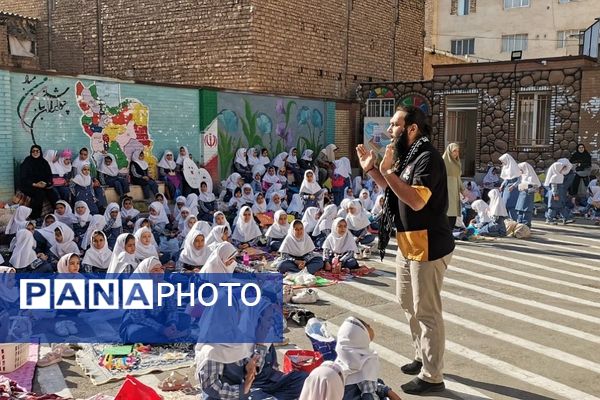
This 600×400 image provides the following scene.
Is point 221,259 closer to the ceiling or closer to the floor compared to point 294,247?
closer to the ceiling

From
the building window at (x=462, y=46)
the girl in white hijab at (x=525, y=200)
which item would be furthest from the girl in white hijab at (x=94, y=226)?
the building window at (x=462, y=46)

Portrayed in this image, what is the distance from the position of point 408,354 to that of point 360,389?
1.92m

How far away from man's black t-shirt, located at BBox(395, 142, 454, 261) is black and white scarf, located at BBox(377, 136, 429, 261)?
0.05m

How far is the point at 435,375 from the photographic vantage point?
461 centimetres

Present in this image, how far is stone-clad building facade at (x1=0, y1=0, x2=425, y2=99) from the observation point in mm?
17625

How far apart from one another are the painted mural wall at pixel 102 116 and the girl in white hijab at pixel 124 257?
16.8ft

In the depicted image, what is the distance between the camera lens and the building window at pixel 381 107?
68.1 ft

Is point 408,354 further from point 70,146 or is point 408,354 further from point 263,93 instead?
point 263,93

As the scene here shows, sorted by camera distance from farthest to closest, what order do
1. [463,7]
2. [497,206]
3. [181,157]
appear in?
1. [463,7]
2. [181,157]
3. [497,206]

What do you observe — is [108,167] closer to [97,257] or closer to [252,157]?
[252,157]

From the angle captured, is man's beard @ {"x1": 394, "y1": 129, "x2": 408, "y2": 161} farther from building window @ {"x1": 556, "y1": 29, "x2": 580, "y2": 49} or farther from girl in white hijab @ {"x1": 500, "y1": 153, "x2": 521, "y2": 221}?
building window @ {"x1": 556, "y1": 29, "x2": 580, "y2": 49}

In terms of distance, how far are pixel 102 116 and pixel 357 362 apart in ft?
35.4

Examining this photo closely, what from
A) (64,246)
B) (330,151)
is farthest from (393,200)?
(330,151)

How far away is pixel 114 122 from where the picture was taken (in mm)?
13516
